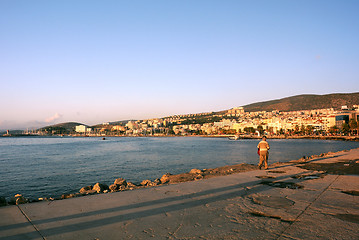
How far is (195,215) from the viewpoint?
4.43 meters

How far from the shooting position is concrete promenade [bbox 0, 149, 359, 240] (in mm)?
3590

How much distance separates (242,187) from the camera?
22.5 feet

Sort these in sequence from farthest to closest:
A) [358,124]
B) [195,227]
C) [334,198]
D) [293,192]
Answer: [358,124] → [293,192] → [334,198] → [195,227]

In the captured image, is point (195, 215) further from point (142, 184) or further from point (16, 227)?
point (142, 184)

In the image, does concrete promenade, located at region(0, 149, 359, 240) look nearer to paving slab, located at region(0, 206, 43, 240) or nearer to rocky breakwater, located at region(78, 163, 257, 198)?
paving slab, located at region(0, 206, 43, 240)

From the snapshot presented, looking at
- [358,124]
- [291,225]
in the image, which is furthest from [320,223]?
[358,124]

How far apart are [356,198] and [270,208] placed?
2.25m

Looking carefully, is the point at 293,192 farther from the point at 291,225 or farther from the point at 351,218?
the point at 291,225

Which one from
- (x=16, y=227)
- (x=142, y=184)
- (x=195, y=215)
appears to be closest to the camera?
(x=16, y=227)

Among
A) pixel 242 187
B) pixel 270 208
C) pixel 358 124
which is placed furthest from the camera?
pixel 358 124

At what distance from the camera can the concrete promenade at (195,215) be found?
3.59 m

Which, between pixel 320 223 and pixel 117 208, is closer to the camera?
pixel 320 223

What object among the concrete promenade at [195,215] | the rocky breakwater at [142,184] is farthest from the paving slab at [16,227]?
the rocky breakwater at [142,184]

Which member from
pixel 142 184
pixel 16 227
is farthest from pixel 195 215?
pixel 142 184
